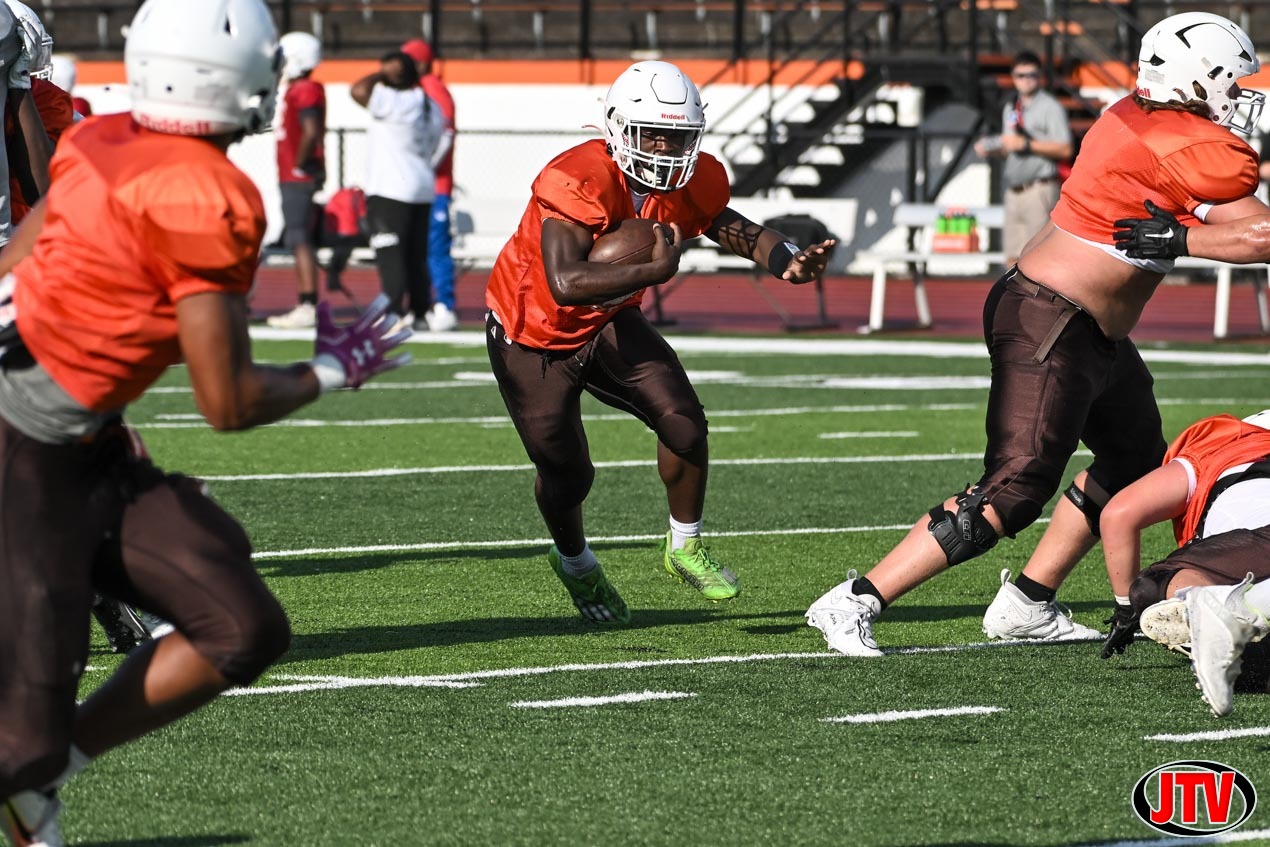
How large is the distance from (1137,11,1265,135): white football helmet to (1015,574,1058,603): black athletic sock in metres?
1.35

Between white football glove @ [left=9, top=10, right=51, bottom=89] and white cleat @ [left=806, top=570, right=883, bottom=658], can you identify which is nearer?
white cleat @ [left=806, top=570, right=883, bottom=658]

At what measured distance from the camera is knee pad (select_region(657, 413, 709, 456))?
6.36 metres

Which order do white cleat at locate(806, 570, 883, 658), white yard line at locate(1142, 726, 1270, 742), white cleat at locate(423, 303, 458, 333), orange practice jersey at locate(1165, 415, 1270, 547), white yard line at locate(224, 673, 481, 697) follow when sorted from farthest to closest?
white cleat at locate(423, 303, 458, 333)
white cleat at locate(806, 570, 883, 658)
orange practice jersey at locate(1165, 415, 1270, 547)
white yard line at locate(224, 673, 481, 697)
white yard line at locate(1142, 726, 1270, 742)

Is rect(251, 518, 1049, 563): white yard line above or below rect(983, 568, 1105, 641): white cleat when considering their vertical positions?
below

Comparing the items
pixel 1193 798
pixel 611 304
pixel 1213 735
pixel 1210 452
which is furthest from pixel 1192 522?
pixel 611 304

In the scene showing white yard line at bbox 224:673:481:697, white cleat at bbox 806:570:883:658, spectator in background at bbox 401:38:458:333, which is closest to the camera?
white yard line at bbox 224:673:481:697

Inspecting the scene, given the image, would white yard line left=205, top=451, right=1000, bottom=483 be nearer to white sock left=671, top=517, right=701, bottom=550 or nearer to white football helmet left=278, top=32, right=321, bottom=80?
white sock left=671, top=517, right=701, bottom=550

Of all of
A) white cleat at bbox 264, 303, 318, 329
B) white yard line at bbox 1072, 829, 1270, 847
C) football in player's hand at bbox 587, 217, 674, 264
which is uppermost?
football in player's hand at bbox 587, 217, 674, 264

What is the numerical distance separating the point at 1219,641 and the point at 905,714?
0.76 meters

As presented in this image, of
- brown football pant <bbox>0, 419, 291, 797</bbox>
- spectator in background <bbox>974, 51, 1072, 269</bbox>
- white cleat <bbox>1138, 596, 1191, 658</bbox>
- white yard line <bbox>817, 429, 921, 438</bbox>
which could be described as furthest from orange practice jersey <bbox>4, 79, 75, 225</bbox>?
spectator in background <bbox>974, 51, 1072, 269</bbox>

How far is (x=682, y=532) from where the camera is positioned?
6.56m

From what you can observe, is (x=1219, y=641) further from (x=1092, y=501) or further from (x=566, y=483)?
(x=566, y=483)

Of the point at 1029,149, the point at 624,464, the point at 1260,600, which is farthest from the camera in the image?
the point at 1029,149

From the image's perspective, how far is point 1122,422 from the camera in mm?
5988
